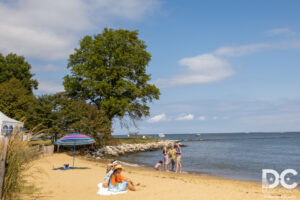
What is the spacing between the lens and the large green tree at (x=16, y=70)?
4325 centimetres

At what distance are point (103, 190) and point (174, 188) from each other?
2.85m

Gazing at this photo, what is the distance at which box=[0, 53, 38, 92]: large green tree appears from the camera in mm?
43250

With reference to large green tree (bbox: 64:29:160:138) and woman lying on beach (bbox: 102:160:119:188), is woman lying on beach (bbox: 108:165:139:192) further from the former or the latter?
large green tree (bbox: 64:29:160:138)

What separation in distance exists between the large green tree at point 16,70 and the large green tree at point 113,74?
1503 cm

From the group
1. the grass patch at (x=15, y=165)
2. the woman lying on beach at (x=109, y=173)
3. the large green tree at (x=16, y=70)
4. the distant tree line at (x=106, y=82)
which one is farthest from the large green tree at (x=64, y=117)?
the large green tree at (x=16, y=70)

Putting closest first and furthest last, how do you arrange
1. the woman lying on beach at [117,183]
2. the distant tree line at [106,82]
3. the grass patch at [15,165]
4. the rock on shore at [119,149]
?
the grass patch at [15,165] < the woman lying on beach at [117,183] < the rock on shore at [119,149] < the distant tree line at [106,82]

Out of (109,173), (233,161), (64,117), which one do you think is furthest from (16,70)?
(109,173)

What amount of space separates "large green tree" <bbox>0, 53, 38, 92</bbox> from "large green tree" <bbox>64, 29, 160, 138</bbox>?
Answer: 15032 millimetres

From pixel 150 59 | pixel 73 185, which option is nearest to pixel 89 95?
pixel 150 59

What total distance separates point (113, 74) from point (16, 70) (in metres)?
21.8

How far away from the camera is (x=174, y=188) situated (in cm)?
1050

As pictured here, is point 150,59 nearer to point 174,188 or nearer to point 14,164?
point 174,188

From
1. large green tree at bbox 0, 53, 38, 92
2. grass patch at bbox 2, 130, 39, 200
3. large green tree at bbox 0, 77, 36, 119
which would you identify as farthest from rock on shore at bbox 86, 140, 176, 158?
large green tree at bbox 0, 53, 38, 92

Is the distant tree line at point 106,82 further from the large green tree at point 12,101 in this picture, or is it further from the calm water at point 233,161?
the calm water at point 233,161
